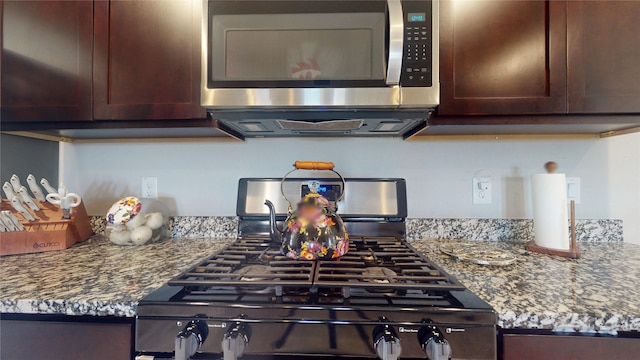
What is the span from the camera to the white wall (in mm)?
1160

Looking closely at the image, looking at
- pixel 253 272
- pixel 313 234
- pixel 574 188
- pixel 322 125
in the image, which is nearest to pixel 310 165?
pixel 322 125

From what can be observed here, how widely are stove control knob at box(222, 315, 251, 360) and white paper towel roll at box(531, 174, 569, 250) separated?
Answer: 3.40 ft

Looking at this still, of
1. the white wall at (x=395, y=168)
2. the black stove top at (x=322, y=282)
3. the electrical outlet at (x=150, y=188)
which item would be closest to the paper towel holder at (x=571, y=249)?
the white wall at (x=395, y=168)

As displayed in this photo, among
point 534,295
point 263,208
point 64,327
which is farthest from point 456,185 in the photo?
point 64,327

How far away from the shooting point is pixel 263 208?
1123 millimetres

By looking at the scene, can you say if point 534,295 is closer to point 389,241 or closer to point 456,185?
point 389,241

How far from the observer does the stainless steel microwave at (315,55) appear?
0.82m

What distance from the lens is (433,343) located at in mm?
504

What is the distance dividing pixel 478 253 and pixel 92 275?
1139 millimetres

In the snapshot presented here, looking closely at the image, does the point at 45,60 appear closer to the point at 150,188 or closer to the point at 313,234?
the point at 150,188

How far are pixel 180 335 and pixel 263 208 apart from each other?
0.63 metres

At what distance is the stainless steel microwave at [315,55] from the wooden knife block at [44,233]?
2.48 feet

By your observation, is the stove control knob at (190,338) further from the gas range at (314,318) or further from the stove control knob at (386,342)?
the stove control knob at (386,342)

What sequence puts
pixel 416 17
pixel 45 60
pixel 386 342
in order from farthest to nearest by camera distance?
pixel 45 60 < pixel 416 17 < pixel 386 342
